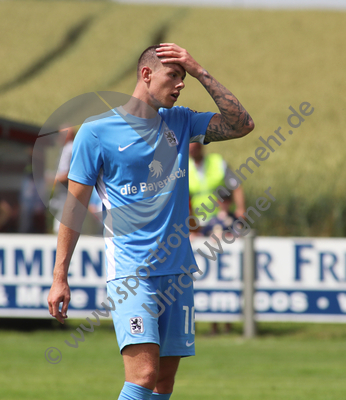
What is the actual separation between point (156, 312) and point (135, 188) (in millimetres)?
635

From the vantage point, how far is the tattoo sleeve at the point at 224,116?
318 centimetres

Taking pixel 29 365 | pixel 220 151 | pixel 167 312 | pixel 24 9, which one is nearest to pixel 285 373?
pixel 29 365

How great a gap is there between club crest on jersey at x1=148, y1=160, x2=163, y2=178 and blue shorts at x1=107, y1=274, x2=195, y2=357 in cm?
53

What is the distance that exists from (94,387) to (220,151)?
2370cm

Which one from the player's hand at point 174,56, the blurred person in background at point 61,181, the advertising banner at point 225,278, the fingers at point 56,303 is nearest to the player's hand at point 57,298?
the fingers at point 56,303

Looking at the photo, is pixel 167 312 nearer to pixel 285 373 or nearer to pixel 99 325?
pixel 285 373

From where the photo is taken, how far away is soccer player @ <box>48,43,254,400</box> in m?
2.99

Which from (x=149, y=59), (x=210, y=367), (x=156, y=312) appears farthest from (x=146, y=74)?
(x=210, y=367)

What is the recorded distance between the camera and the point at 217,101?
319 cm

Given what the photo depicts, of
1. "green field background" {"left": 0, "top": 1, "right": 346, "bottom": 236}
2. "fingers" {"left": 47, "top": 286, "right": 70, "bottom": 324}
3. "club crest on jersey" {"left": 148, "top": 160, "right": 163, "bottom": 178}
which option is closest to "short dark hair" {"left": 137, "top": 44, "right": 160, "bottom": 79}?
"club crest on jersey" {"left": 148, "top": 160, "right": 163, "bottom": 178}

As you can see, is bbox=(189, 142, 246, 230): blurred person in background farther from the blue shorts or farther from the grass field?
the blue shorts

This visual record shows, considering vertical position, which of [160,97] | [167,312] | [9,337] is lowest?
[9,337]

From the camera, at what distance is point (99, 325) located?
8508 mm

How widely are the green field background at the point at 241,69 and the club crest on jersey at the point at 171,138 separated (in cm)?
1254
